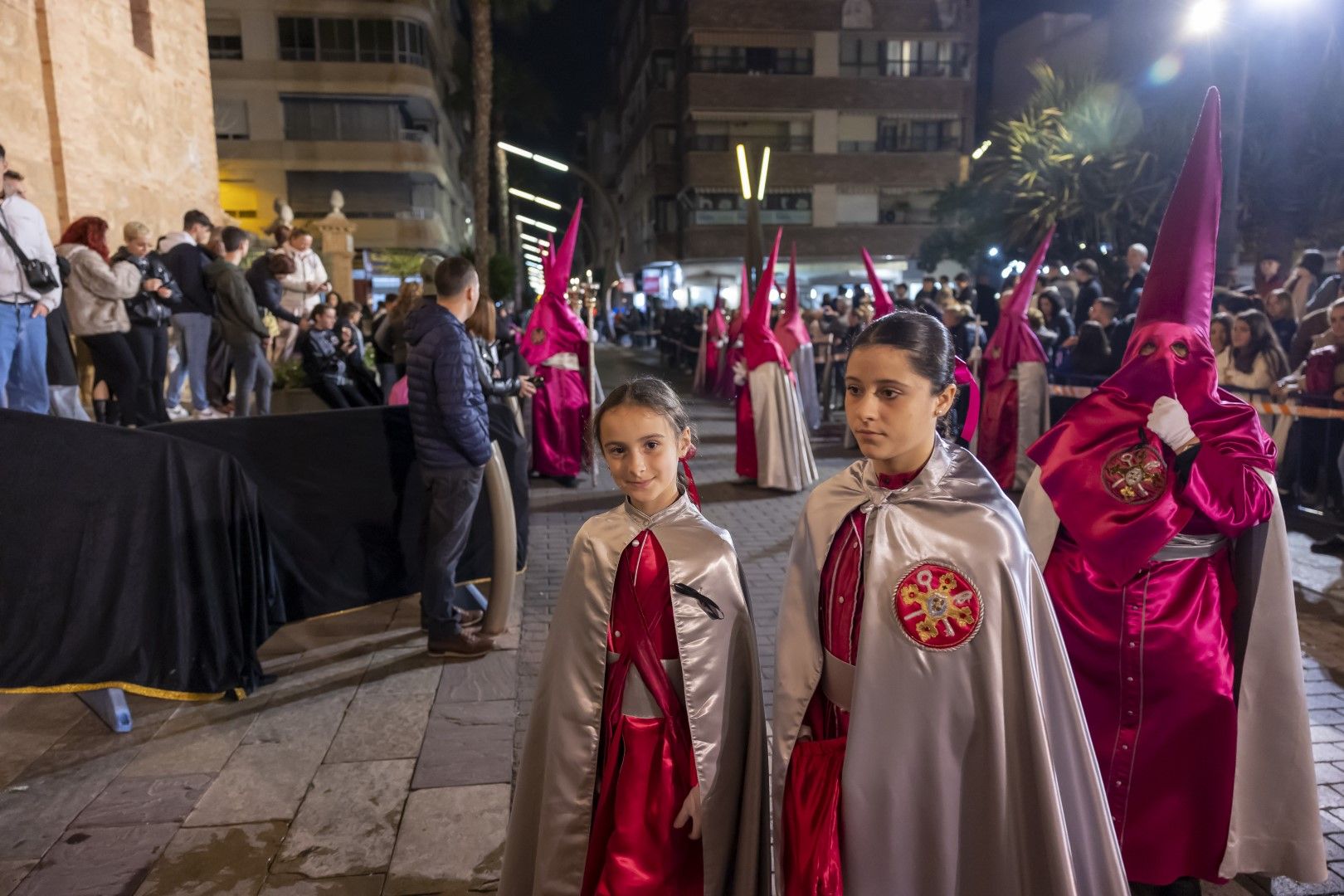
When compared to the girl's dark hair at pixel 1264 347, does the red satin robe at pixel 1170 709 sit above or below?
below

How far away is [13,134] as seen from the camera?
9961 mm

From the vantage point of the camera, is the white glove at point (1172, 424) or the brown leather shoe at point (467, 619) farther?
the brown leather shoe at point (467, 619)

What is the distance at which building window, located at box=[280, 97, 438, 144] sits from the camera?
126 feet

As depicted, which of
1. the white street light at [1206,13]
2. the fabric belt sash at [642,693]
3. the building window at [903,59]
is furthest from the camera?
the building window at [903,59]

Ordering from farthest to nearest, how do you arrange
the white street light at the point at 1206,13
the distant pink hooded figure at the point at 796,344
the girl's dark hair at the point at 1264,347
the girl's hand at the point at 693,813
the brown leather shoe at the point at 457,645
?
the distant pink hooded figure at the point at 796,344 → the white street light at the point at 1206,13 → the girl's dark hair at the point at 1264,347 → the brown leather shoe at the point at 457,645 → the girl's hand at the point at 693,813

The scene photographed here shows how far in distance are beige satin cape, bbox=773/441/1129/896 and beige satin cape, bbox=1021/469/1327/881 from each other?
99 cm

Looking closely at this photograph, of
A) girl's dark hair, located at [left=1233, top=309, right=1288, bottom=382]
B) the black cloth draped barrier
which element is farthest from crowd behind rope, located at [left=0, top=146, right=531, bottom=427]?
girl's dark hair, located at [left=1233, top=309, right=1288, bottom=382]

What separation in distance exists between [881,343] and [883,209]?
4114 cm

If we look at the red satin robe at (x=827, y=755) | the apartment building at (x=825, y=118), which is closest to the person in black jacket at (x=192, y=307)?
the red satin robe at (x=827, y=755)

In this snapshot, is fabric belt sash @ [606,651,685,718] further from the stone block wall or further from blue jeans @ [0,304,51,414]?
the stone block wall

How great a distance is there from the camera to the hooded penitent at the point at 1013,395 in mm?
8992

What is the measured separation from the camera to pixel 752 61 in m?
39.7

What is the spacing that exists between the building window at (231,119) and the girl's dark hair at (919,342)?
4185 centimetres

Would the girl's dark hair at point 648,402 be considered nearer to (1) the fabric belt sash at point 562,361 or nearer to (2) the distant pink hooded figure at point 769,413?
(2) the distant pink hooded figure at point 769,413
